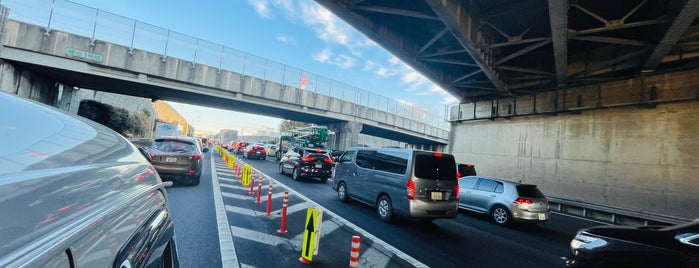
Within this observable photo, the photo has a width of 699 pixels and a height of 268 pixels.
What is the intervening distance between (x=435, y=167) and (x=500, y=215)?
3.47 m

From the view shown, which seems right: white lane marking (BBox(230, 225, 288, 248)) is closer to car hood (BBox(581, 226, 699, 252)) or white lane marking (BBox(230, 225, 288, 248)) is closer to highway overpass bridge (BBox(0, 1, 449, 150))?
car hood (BBox(581, 226, 699, 252))

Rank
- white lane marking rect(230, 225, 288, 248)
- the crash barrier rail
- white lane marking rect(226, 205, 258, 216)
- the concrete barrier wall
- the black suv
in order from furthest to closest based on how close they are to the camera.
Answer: the black suv
the concrete barrier wall
the crash barrier rail
white lane marking rect(226, 205, 258, 216)
white lane marking rect(230, 225, 288, 248)

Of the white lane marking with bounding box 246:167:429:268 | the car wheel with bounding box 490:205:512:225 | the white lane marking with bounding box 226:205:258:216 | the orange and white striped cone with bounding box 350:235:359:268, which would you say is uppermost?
the orange and white striped cone with bounding box 350:235:359:268

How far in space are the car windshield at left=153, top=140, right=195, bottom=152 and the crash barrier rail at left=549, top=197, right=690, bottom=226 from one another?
1712 cm

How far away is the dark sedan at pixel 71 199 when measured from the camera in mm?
805

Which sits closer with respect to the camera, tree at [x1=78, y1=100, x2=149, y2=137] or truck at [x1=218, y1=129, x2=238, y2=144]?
tree at [x1=78, y1=100, x2=149, y2=137]

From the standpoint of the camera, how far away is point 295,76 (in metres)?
27.6

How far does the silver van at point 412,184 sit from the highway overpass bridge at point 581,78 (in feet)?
16.1

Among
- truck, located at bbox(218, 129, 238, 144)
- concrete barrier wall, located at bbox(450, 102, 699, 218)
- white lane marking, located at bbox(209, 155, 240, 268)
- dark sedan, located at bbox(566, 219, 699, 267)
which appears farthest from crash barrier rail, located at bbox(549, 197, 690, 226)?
truck, located at bbox(218, 129, 238, 144)

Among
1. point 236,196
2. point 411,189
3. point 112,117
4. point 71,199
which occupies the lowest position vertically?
point 236,196

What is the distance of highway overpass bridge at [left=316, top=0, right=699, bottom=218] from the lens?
11.4m

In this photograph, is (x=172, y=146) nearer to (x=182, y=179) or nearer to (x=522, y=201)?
(x=182, y=179)

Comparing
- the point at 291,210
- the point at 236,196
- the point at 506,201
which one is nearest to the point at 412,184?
the point at 291,210

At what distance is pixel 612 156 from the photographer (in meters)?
14.9
